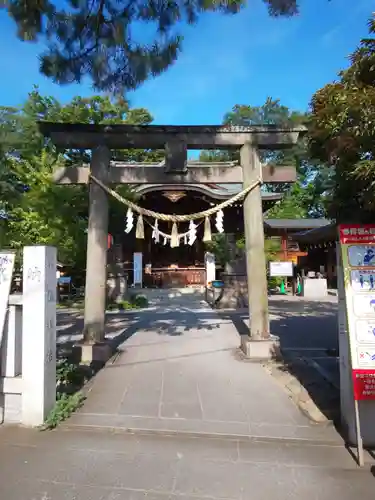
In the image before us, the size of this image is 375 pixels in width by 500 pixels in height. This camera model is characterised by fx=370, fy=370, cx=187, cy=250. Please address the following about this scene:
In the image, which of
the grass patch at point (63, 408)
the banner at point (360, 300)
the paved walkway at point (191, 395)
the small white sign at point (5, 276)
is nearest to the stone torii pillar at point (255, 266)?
the paved walkway at point (191, 395)

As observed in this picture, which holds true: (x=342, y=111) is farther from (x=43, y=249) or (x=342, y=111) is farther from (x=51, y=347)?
(x=51, y=347)

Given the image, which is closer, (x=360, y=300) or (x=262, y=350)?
(x=360, y=300)

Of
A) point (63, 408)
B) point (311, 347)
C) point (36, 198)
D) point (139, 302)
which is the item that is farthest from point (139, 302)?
point (63, 408)

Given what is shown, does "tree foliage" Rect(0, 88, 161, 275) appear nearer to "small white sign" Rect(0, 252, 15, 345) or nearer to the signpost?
"small white sign" Rect(0, 252, 15, 345)

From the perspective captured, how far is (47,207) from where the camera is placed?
12211 millimetres

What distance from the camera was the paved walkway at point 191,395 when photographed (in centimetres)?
Result: 397

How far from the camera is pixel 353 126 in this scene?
331 centimetres

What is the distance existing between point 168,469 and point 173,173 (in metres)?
4.88

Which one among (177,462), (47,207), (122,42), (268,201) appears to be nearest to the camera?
(177,462)

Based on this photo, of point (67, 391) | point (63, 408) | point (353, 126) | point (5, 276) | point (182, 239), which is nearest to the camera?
point (353, 126)

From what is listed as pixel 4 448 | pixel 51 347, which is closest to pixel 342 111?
pixel 51 347

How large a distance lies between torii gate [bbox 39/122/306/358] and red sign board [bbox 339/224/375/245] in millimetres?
3159

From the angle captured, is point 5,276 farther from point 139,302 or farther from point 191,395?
point 139,302

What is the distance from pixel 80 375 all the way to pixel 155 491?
2.95 meters
